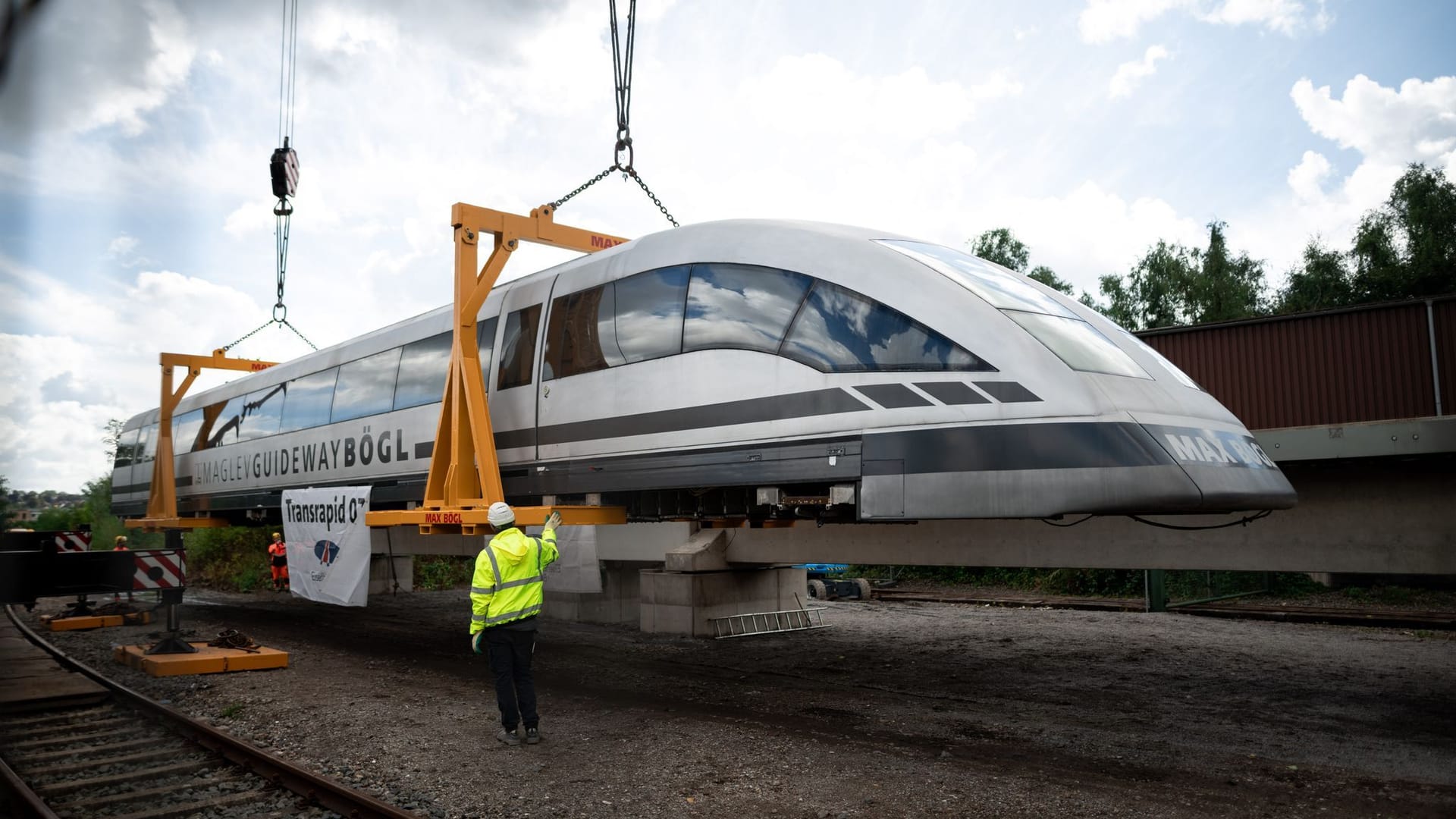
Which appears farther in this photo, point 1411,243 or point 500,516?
point 1411,243

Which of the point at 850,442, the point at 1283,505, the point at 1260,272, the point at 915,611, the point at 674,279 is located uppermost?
the point at 1260,272

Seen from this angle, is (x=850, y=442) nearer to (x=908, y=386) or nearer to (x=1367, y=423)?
(x=908, y=386)

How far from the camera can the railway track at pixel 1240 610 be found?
1642cm

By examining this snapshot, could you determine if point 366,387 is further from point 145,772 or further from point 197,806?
point 197,806

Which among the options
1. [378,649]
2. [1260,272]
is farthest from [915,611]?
[1260,272]

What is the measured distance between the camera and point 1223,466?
6.40 metres

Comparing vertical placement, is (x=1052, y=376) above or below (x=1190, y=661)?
above

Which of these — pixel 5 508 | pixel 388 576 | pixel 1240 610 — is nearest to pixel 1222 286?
pixel 1240 610

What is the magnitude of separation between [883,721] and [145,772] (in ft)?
20.0

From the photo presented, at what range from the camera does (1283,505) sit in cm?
675

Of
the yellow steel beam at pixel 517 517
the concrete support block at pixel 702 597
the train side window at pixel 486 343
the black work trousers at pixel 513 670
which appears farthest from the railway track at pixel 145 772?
the concrete support block at pixel 702 597

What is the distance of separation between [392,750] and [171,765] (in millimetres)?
1678

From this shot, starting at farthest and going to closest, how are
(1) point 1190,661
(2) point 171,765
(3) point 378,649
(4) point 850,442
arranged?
(3) point 378,649 → (1) point 1190,661 → (2) point 171,765 → (4) point 850,442

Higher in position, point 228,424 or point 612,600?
point 228,424
